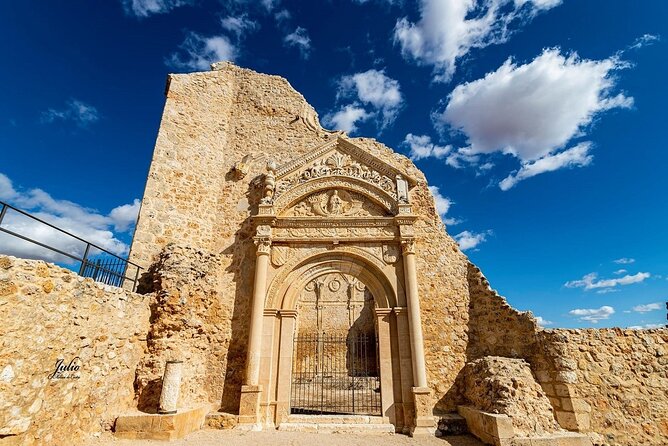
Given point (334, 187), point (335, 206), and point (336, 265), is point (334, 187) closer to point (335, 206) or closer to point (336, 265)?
point (335, 206)

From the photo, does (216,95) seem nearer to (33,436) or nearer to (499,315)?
(33,436)

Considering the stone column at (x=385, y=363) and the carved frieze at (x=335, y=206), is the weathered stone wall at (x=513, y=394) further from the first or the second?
the carved frieze at (x=335, y=206)

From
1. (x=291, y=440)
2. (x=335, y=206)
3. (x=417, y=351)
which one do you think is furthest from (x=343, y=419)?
(x=335, y=206)

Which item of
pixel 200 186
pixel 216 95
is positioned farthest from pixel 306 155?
pixel 216 95

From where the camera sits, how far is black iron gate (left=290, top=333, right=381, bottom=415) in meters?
9.12

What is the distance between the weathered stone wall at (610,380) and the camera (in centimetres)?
581

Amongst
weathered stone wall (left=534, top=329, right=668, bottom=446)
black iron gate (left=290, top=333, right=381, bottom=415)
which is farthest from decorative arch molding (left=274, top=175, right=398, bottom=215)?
weathered stone wall (left=534, top=329, right=668, bottom=446)

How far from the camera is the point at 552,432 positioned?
5445 millimetres

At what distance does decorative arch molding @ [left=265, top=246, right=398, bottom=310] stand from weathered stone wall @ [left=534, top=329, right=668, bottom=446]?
11.0 feet

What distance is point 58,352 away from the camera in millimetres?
4371

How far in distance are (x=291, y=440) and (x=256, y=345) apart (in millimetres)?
2140

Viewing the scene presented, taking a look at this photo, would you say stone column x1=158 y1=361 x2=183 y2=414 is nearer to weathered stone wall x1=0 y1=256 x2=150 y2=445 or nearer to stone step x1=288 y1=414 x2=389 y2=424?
weathered stone wall x1=0 y1=256 x2=150 y2=445

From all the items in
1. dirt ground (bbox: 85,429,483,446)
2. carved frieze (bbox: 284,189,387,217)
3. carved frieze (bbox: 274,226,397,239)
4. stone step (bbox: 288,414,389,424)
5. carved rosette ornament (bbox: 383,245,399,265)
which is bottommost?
Result: dirt ground (bbox: 85,429,483,446)

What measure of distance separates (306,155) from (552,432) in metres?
8.03
